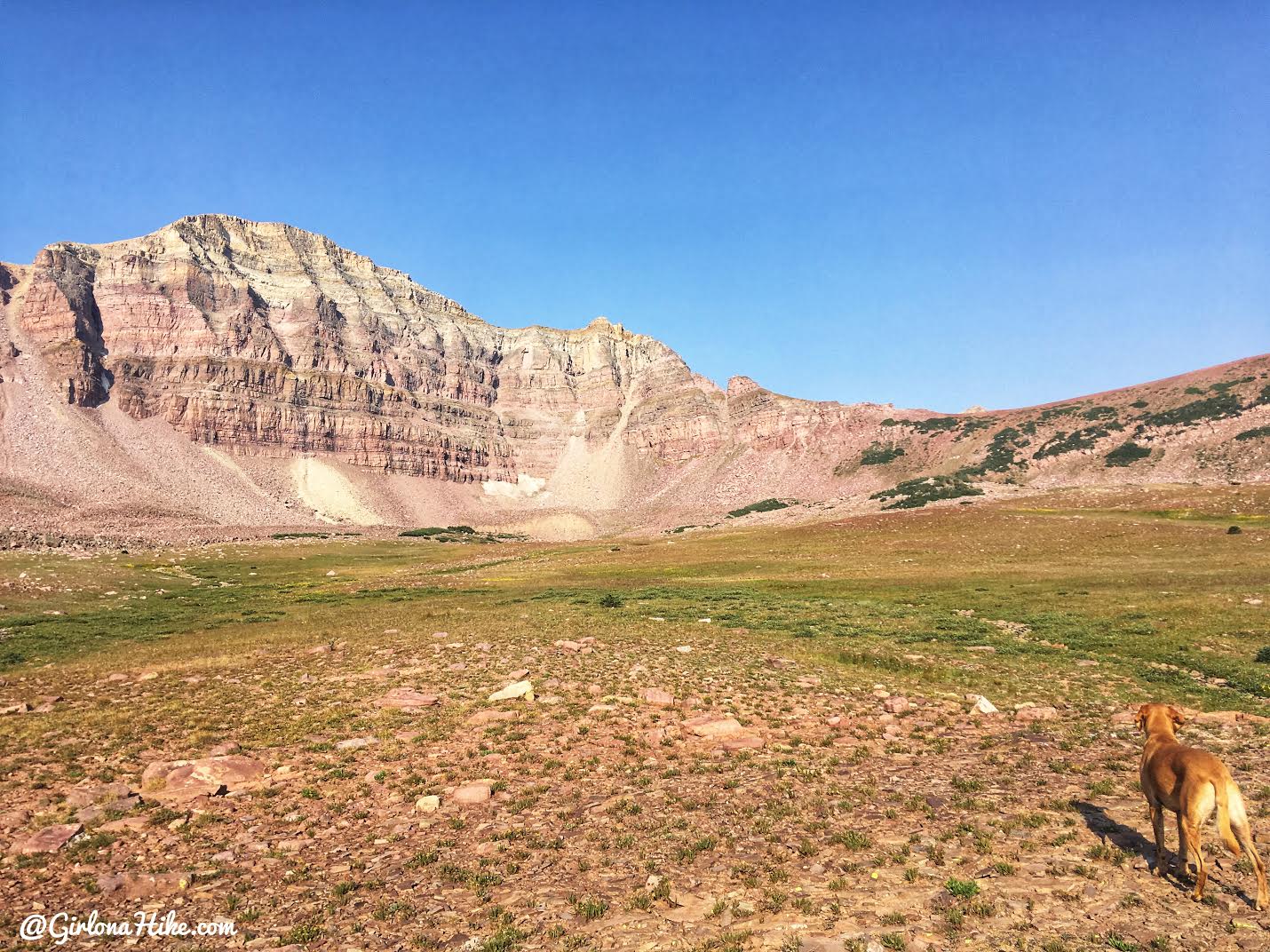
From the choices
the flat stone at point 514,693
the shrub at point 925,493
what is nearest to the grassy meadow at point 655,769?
the flat stone at point 514,693

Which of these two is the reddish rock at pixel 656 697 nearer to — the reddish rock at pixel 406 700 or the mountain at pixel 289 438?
the reddish rock at pixel 406 700

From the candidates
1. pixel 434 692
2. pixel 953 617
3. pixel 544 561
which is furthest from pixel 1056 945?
pixel 544 561

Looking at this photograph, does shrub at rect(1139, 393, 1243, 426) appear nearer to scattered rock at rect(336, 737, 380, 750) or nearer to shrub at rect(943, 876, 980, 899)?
shrub at rect(943, 876, 980, 899)

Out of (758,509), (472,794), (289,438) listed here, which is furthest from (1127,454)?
(289,438)

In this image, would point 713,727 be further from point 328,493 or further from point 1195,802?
point 328,493

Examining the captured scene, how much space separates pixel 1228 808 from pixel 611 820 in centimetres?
925

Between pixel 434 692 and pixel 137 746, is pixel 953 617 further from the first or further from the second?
pixel 137 746

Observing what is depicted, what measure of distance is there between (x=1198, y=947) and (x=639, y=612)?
3049 centimetres

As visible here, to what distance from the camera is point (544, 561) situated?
81.5m

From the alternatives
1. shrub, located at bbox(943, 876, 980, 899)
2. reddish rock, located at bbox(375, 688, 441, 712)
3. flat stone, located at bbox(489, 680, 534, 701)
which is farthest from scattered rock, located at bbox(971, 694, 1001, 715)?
reddish rock, located at bbox(375, 688, 441, 712)

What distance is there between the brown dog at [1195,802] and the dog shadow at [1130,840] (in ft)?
0.45

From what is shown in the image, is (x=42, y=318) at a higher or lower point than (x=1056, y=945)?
higher

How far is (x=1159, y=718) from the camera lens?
10.9 m

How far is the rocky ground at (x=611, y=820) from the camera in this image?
836 cm
